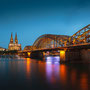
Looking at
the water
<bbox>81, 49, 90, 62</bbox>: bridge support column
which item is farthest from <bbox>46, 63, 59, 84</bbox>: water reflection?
<bbox>81, 49, 90, 62</bbox>: bridge support column

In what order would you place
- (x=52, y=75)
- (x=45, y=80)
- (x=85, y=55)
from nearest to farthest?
(x=45, y=80) → (x=52, y=75) → (x=85, y=55)

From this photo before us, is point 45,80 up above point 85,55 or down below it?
below

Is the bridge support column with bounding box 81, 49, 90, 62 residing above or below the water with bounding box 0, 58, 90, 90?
above

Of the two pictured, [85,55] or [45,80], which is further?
[85,55]

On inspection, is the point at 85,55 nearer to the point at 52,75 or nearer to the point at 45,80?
the point at 52,75

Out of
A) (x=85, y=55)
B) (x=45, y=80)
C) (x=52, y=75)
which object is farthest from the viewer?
(x=85, y=55)

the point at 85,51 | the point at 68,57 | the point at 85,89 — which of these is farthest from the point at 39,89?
the point at 85,51

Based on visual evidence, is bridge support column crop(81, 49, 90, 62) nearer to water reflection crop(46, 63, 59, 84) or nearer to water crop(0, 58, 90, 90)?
water crop(0, 58, 90, 90)

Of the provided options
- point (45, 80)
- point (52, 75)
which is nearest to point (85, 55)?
point (52, 75)

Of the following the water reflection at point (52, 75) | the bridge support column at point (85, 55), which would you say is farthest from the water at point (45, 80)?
the bridge support column at point (85, 55)

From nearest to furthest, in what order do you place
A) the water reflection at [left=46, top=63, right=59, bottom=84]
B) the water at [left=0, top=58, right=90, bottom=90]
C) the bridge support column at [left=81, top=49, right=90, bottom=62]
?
the water at [left=0, top=58, right=90, bottom=90]
the water reflection at [left=46, top=63, right=59, bottom=84]
the bridge support column at [left=81, top=49, right=90, bottom=62]

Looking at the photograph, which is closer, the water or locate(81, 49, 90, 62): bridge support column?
the water

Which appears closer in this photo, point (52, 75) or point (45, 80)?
point (45, 80)

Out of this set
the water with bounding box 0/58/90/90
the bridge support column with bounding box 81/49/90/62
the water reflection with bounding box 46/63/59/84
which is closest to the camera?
the water with bounding box 0/58/90/90
